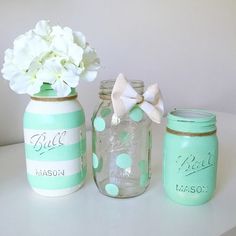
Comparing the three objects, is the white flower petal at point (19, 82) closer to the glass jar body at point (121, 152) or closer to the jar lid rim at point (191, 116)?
the glass jar body at point (121, 152)

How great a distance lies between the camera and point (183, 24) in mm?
1244

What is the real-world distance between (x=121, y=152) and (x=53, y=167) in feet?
0.47

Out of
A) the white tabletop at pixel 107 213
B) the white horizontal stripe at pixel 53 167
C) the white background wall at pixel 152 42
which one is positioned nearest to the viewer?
the white tabletop at pixel 107 213

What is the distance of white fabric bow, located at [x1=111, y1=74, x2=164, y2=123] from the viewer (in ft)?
1.97

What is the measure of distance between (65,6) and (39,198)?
53 centimetres

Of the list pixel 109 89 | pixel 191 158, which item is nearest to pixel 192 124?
pixel 191 158

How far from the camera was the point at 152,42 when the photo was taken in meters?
1.16

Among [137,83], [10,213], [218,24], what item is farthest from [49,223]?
[218,24]

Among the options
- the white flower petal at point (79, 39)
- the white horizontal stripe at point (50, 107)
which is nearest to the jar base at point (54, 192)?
Result: the white horizontal stripe at point (50, 107)

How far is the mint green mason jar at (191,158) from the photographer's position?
59 centimetres

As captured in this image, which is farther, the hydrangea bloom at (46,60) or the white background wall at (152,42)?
the white background wall at (152,42)

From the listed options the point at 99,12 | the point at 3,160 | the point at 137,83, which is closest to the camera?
the point at 137,83

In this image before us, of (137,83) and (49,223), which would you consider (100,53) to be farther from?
(49,223)

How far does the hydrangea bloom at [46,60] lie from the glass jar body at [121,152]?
102 millimetres
